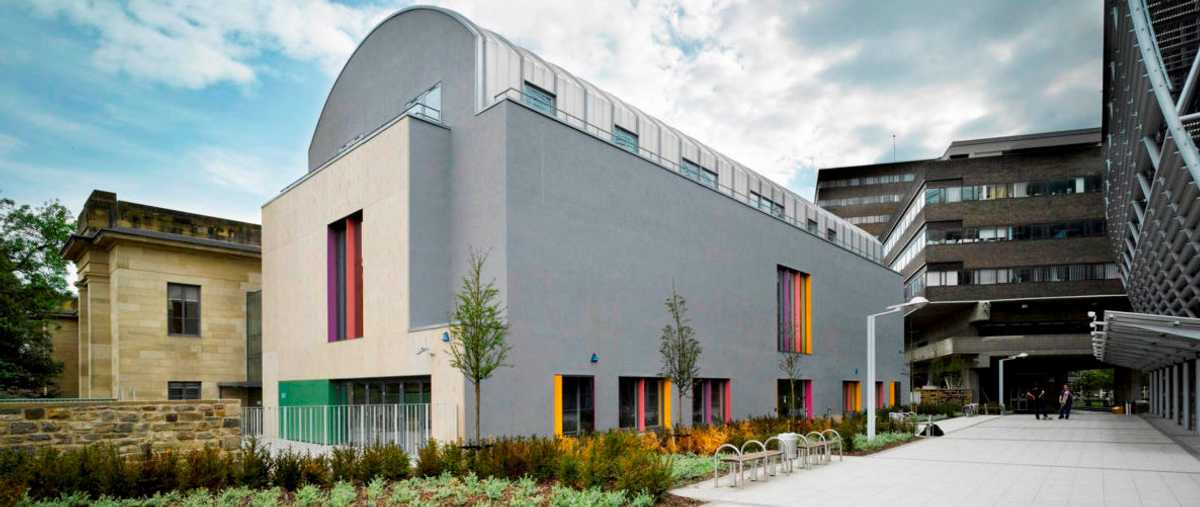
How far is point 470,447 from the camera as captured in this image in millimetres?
15305

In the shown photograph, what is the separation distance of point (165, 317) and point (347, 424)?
13.4 m

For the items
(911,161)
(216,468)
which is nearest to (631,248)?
(216,468)

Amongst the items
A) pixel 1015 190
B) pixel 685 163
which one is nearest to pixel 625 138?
pixel 685 163

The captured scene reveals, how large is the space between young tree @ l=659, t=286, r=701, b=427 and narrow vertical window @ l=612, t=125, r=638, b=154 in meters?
5.84

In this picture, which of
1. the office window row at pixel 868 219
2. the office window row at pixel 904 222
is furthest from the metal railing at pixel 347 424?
the office window row at pixel 868 219

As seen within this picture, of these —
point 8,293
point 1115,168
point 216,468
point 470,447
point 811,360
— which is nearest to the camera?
point 216,468

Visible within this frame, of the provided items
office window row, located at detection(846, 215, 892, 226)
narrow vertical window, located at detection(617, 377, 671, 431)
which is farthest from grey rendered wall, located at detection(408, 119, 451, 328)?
office window row, located at detection(846, 215, 892, 226)

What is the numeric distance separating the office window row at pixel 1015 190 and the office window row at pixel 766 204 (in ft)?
98.1

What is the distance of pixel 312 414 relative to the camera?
24.3 meters

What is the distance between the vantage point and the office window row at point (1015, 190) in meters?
59.5

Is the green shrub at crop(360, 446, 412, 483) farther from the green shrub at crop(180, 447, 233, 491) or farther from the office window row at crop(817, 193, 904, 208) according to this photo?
the office window row at crop(817, 193, 904, 208)

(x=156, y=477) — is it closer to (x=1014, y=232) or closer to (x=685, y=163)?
(x=685, y=163)

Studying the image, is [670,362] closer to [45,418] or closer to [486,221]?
[486,221]

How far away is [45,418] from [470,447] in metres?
8.35
